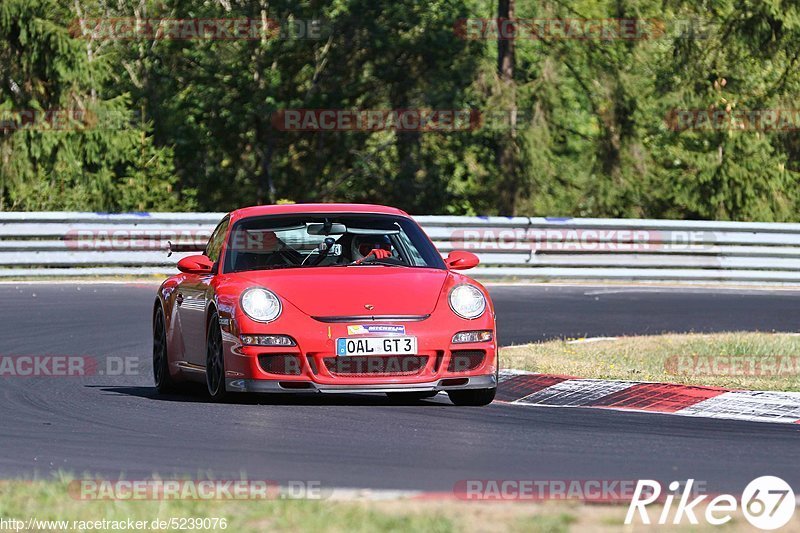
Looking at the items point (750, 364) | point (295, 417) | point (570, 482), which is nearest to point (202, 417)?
point (295, 417)

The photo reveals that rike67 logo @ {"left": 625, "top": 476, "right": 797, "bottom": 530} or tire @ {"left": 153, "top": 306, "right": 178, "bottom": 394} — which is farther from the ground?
rike67 logo @ {"left": 625, "top": 476, "right": 797, "bottom": 530}

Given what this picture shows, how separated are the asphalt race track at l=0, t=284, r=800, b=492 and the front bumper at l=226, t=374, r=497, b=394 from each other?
0.46 ft

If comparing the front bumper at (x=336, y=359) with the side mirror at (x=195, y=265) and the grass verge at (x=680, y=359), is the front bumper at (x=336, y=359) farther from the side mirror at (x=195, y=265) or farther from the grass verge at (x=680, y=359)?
the grass verge at (x=680, y=359)

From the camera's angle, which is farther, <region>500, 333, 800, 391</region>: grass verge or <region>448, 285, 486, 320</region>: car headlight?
<region>500, 333, 800, 391</region>: grass verge

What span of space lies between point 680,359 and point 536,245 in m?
11.2

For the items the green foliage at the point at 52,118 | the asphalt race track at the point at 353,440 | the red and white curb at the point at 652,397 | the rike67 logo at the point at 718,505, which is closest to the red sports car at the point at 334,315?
the asphalt race track at the point at 353,440

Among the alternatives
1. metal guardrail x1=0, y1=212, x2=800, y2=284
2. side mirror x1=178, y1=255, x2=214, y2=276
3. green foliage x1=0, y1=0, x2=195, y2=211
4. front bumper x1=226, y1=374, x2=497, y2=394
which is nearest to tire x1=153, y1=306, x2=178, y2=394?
side mirror x1=178, y1=255, x2=214, y2=276

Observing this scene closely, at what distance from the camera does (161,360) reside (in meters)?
11.6

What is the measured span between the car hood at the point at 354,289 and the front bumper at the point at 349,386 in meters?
0.43

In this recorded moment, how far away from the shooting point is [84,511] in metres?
6.15

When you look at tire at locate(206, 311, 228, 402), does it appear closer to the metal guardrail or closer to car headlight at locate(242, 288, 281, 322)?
car headlight at locate(242, 288, 281, 322)

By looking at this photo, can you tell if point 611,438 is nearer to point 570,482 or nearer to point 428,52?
point 570,482

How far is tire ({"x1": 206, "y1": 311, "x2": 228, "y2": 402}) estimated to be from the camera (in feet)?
33.6

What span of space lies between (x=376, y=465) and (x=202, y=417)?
2307 mm
